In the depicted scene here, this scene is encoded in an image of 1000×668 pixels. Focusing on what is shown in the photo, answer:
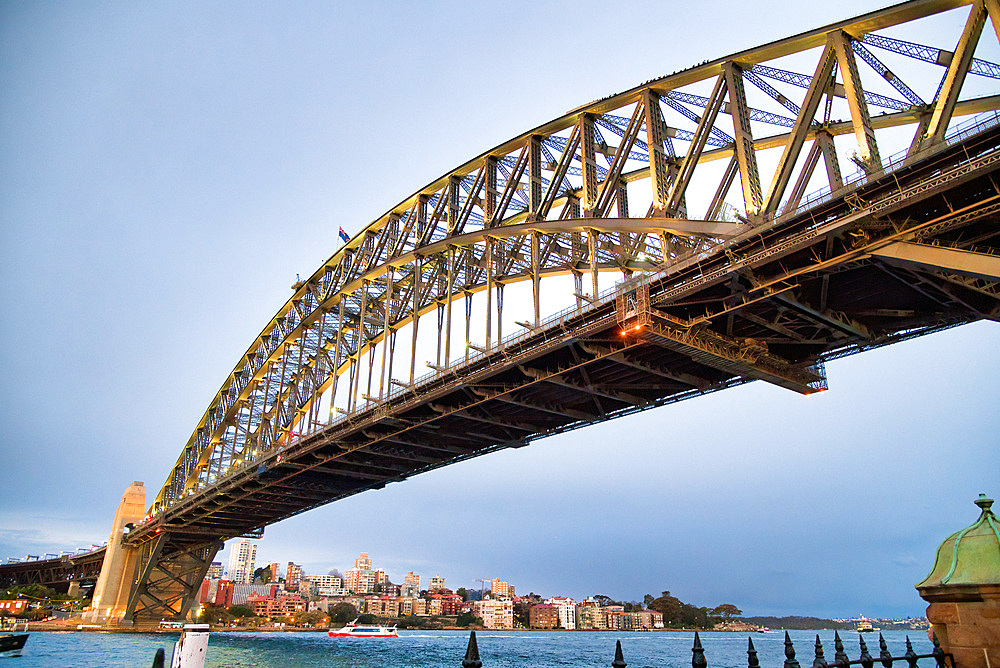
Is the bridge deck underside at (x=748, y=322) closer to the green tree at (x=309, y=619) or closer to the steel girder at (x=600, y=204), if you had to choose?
the steel girder at (x=600, y=204)

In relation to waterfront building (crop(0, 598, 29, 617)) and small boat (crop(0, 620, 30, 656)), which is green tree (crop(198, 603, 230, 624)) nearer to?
waterfront building (crop(0, 598, 29, 617))

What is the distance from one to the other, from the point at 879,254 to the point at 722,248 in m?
5.17

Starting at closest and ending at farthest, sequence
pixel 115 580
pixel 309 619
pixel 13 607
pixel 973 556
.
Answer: pixel 973 556, pixel 115 580, pixel 13 607, pixel 309 619

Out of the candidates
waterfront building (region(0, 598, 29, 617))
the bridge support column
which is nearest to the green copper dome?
the bridge support column

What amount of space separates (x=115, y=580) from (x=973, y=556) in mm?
98302

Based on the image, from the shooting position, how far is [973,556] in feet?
27.0

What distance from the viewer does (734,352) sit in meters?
27.6

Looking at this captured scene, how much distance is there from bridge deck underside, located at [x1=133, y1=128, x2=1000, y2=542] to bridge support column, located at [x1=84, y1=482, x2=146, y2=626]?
57115mm

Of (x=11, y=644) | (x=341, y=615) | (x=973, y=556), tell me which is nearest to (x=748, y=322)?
(x=973, y=556)

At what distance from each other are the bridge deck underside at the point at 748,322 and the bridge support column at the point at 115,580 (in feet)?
187

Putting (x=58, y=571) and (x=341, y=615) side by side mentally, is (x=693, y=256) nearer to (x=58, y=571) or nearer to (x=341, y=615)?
(x=58, y=571)

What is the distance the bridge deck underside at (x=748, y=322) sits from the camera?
19188mm

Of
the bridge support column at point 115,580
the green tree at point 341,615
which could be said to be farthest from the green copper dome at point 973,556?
the green tree at point 341,615

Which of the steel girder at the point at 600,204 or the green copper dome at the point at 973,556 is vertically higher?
the steel girder at the point at 600,204
